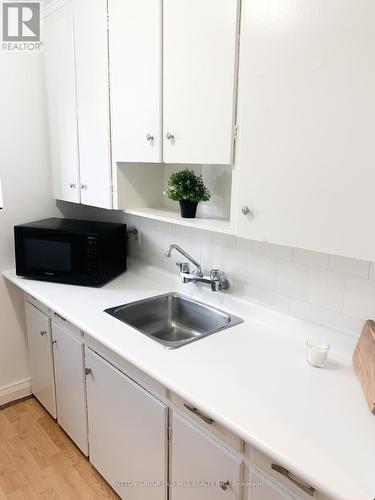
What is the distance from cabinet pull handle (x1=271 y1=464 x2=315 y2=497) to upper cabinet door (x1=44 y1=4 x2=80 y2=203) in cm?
175

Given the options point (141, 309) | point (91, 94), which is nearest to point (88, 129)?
point (91, 94)

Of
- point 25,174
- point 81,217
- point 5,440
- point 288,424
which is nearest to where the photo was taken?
point 288,424

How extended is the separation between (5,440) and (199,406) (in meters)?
1.66

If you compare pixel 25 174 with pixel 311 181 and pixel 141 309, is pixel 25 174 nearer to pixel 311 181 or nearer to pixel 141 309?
pixel 141 309

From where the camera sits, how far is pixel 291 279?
1.60m

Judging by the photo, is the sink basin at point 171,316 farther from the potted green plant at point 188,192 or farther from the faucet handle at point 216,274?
the potted green plant at point 188,192

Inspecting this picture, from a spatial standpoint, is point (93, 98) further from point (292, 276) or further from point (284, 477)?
point (284, 477)

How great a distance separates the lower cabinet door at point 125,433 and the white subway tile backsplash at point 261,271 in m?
0.69

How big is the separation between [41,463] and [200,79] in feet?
6.76

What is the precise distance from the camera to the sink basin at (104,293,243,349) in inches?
72.8

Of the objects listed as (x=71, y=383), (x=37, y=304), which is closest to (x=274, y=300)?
(x=71, y=383)

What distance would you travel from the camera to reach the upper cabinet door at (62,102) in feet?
6.85

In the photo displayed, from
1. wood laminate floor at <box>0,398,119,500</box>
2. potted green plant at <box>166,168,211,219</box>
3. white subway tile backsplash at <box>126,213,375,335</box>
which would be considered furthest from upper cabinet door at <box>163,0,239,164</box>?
wood laminate floor at <box>0,398,119,500</box>

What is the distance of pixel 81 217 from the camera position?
108 inches
